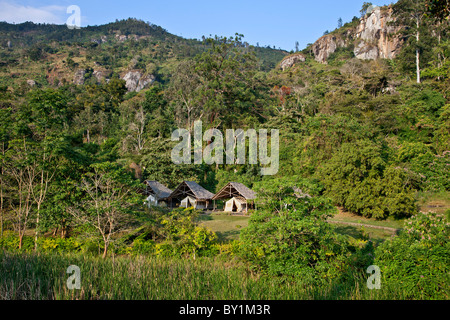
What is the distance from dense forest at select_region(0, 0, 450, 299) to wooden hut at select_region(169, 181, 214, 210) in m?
2.14

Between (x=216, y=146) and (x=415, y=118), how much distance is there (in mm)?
14886

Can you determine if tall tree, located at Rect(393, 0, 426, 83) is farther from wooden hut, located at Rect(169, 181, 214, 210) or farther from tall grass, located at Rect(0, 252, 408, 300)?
tall grass, located at Rect(0, 252, 408, 300)

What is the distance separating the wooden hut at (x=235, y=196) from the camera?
19.1 m

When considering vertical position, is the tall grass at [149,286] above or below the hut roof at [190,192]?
below

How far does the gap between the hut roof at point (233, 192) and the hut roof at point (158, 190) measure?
3698 mm

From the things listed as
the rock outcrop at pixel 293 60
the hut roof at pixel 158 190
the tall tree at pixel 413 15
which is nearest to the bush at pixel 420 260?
the hut roof at pixel 158 190

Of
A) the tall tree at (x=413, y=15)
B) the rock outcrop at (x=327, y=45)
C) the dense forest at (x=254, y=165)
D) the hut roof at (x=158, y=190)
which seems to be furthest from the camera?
the rock outcrop at (x=327, y=45)

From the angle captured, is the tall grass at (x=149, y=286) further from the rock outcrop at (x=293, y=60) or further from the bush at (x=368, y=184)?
the rock outcrop at (x=293, y=60)

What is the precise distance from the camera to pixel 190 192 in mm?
20688

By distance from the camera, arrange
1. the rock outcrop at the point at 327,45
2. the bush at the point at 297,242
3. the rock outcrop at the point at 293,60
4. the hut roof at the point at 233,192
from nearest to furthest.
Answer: the bush at the point at 297,242, the hut roof at the point at 233,192, the rock outcrop at the point at 327,45, the rock outcrop at the point at 293,60

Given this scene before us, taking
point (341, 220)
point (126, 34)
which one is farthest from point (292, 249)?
point (126, 34)

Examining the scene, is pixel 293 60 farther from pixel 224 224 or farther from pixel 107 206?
pixel 107 206

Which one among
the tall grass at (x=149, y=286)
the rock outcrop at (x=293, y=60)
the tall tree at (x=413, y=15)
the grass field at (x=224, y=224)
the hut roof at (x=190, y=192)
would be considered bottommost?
the grass field at (x=224, y=224)
